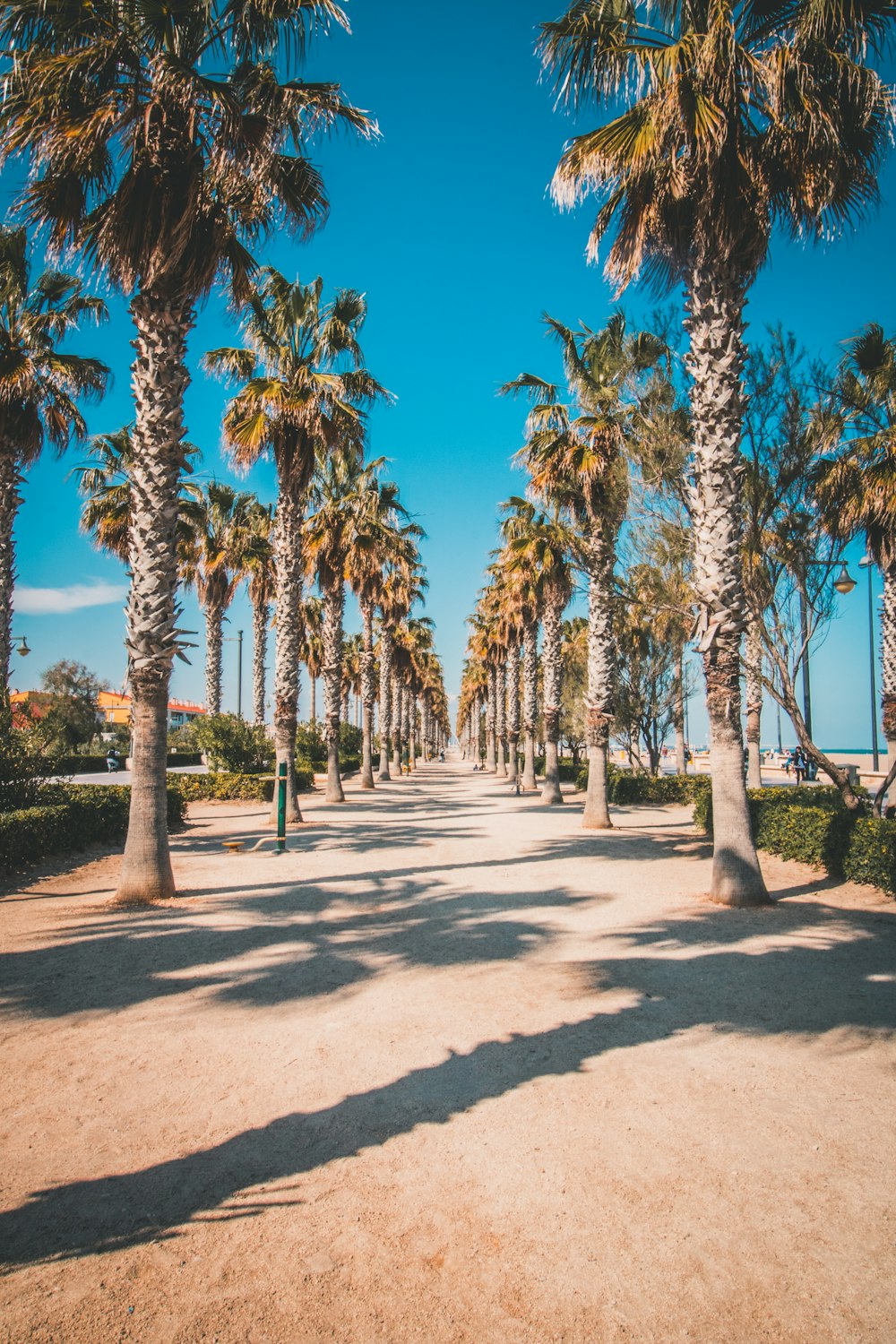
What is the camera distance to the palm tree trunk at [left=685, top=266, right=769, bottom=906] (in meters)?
8.77

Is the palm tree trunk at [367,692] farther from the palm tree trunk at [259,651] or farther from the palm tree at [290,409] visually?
the palm tree at [290,409]

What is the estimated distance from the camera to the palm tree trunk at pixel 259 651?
103ft

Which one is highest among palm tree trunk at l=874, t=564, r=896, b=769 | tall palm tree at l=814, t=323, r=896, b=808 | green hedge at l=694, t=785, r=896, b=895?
tall palm tree at l=814, t=323, r=896, b=808

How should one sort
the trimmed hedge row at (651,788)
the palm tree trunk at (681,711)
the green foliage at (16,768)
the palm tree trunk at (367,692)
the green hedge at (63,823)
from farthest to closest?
1. the palm tree trunk at (367,692)
2. the palm tree trunk at (681,711)
3. the trimmed hedge row at (651,788)
4. the green foliage at (16,768)
5. the green hedge at (63,823)

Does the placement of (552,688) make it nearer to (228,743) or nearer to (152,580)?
(228,743)

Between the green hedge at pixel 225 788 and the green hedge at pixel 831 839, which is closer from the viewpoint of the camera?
the green hedge at pixel 831 839

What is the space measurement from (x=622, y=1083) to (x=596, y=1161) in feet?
2.76

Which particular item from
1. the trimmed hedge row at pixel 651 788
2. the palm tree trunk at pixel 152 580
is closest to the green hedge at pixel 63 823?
the palm tree trunk at pixel 152 580

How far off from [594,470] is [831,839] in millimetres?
8963

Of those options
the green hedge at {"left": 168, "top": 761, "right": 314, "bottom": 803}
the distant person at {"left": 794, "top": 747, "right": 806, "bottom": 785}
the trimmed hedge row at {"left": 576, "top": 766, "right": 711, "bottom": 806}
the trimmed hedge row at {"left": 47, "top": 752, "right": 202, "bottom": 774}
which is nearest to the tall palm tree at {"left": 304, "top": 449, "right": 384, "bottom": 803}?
the green hedge at {"left": 168, "top": 761, "right": 314, "bottom": 803}

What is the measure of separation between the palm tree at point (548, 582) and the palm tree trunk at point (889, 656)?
8.91m

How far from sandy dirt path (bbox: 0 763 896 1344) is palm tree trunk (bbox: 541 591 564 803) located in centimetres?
1623

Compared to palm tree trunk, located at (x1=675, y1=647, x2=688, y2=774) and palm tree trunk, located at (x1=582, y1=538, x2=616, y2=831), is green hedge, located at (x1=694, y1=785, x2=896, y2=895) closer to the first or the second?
palm tree trunk, located at (x1=582, y1=538, x2=616, y2=831)

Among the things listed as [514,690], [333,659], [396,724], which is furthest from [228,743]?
[396,724]
